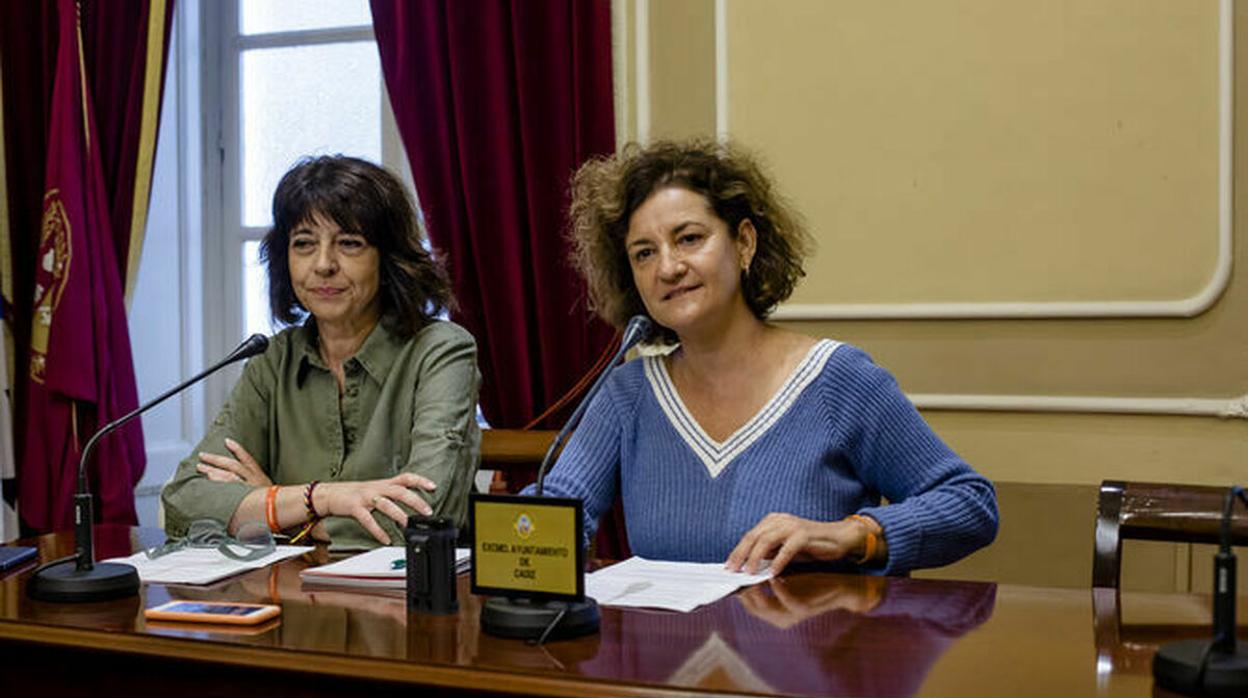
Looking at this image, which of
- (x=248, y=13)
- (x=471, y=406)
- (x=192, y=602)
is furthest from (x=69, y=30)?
(x=192, y=602)

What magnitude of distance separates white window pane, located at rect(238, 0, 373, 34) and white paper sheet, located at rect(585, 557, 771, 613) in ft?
7.79

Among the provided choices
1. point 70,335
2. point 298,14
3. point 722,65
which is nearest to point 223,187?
point 298,14

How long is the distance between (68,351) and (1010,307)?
7.79 feet

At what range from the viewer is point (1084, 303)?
2.67 metres

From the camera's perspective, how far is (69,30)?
3588 millimetres

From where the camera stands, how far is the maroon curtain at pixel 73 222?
3557mm

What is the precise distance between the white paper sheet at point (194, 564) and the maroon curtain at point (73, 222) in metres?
1.65

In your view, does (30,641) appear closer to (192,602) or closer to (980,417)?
(192,602)

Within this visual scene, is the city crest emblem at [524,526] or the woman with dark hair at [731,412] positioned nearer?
the city crest emblem at [524,526]

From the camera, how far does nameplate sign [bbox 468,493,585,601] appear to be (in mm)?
1428

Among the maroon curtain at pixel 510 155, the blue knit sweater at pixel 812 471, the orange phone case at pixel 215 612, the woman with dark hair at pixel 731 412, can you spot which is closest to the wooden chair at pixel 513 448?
the maroon curtain at pixel 510 155

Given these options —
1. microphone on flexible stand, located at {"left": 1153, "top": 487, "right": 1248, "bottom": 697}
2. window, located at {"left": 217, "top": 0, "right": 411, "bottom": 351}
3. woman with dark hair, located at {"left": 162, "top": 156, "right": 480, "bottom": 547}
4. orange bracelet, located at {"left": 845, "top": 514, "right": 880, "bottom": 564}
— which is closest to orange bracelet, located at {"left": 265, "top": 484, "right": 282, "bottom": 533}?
woman with dark hair, located at {"left": 162, "top": 156, "right": 480, "bottom": 547}

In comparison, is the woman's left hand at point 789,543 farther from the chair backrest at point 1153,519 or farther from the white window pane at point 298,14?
the white window pane at point 298,14

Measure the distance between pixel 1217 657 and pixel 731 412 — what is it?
3.14 feet
